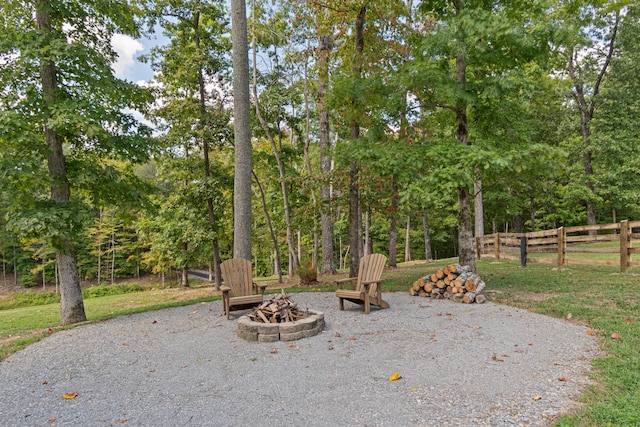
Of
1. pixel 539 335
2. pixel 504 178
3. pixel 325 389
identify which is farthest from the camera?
pixel 504 178

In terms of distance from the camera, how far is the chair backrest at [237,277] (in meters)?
5.83

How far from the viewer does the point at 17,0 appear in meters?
5.52

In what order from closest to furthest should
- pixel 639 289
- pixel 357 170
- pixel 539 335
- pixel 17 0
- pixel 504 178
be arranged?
pixel 539 335
pixel 17 0
pixel 639 289
pixel 504 178
pixel 357 170

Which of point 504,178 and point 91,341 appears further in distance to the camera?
point 504,178

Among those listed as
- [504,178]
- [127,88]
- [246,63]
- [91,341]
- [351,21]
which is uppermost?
[351,21]

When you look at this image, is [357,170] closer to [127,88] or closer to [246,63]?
[246,63]

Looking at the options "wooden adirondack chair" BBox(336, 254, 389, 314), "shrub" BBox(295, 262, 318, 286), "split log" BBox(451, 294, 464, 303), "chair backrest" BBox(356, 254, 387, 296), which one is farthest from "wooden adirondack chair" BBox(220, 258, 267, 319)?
"split log" BBox(451, 294, 464, 303)

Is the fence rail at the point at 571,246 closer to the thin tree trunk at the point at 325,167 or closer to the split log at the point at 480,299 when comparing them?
the split log at the point at 480,299

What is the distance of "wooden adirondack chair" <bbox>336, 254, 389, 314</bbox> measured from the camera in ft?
17.6

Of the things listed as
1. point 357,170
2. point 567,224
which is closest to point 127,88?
point 357,170

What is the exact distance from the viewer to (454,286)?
246 inches

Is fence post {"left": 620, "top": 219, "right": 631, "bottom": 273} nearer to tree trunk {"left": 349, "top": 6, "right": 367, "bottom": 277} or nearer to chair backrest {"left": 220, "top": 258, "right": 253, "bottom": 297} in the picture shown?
tree trunk {"left": 349, "top": 6, "right": 367, "bottom": 277}

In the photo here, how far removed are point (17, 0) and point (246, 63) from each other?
364 cm

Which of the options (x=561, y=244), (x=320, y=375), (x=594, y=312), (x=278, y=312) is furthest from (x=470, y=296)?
(x=561, y=244)
